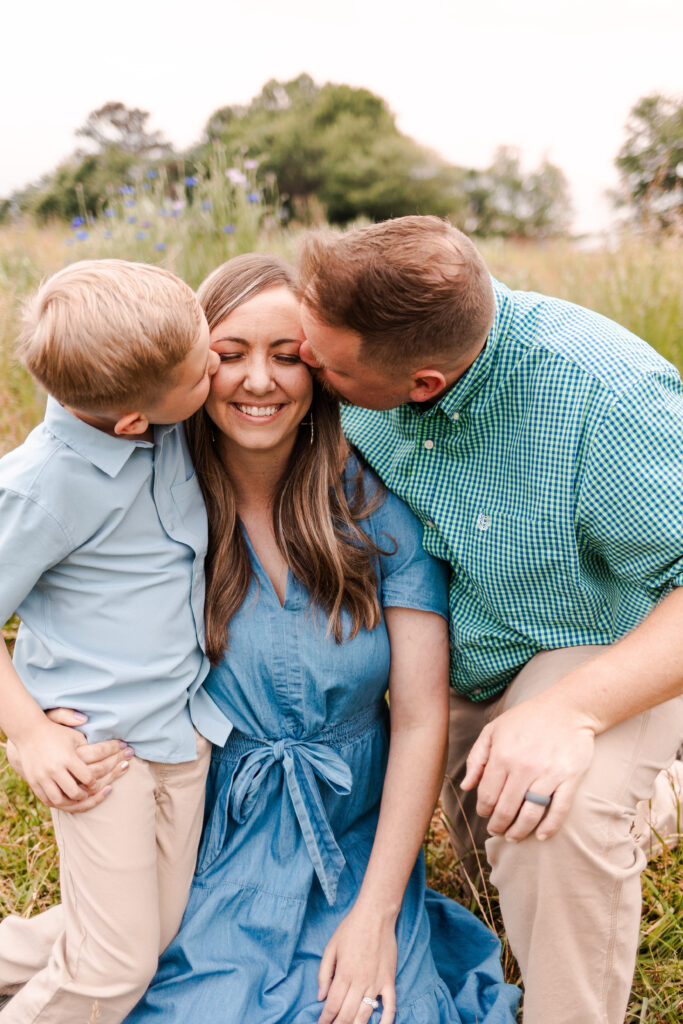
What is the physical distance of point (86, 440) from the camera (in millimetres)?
1798

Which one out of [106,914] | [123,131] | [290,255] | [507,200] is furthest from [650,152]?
[507,200]

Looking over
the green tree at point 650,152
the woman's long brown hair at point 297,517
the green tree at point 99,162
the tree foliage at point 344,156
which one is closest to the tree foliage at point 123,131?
the green tree at point 99,162

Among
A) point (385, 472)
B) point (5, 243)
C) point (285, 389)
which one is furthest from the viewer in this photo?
point (5, 243)

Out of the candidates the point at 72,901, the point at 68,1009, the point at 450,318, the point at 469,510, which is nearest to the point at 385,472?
the point at 469,510

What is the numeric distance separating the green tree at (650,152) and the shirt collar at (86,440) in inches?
206

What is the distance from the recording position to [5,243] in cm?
617

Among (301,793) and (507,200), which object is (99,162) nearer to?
(507,200)

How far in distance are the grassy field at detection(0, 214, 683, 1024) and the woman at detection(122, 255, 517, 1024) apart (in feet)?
1.41

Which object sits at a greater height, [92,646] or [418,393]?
[418,393]

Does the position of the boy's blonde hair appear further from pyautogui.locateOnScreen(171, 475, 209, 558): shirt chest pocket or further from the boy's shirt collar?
pyautogui.locateOnScreen(171, 475, 209, 558): shirt chest pocket

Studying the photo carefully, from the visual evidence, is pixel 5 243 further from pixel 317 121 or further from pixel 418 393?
pixel 317 121

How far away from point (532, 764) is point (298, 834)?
2.03 ft

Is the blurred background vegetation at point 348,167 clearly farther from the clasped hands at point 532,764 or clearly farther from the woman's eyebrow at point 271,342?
the clasped hands at point 532,764

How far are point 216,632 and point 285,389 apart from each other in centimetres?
56
